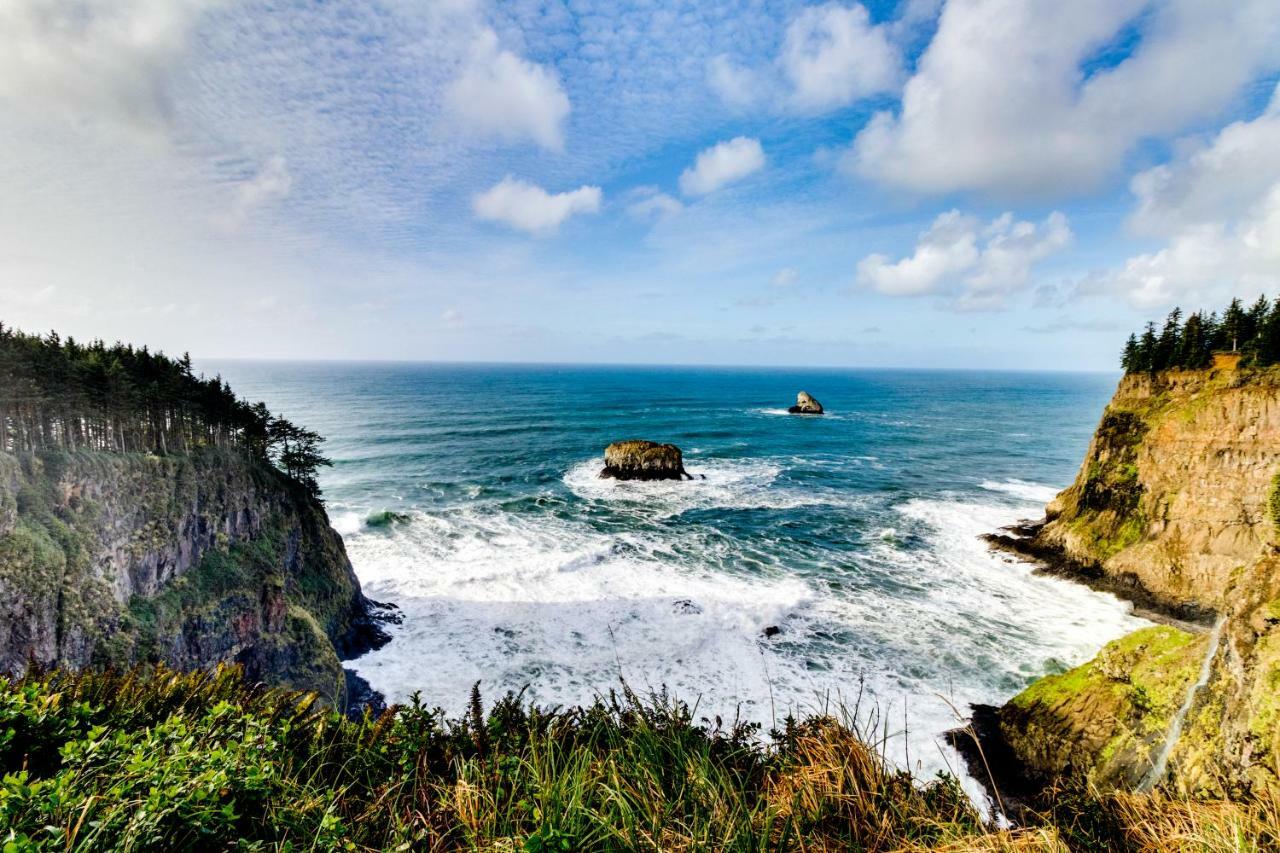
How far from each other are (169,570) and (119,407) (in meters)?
14.9

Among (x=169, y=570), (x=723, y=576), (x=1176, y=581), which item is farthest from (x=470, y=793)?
(x=1176, y=581)

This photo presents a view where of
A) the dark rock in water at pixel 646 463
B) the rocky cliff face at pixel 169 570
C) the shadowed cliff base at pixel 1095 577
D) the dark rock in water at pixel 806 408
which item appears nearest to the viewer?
the rocky cliff face at pixel 169 570

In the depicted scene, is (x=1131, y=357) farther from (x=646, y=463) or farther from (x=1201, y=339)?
(x=646, y=463)

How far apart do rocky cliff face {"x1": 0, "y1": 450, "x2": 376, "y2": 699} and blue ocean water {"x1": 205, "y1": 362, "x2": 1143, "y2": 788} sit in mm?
4212

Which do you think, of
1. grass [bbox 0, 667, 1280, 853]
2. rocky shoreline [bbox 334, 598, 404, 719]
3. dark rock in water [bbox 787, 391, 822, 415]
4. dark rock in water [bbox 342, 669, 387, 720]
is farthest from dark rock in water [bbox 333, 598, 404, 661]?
dark rock in water [bbox 787, 391, 822, 415]

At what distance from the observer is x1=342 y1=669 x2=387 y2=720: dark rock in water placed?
20.5m

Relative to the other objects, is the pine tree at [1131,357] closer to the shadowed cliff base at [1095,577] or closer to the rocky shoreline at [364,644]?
the shadowed cliff base at [1095,577]

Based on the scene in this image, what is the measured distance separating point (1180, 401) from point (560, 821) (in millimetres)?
48622

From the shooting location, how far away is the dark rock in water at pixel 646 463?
56656 mm

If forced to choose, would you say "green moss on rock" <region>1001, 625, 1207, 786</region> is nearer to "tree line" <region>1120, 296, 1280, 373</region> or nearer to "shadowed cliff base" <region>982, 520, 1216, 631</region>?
"shadowed cliff base" <region>982, 520, 1216, 631</region>

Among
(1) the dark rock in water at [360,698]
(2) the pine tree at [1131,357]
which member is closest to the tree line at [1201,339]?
(2) the pine tree at [1131,357]

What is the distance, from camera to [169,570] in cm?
2069

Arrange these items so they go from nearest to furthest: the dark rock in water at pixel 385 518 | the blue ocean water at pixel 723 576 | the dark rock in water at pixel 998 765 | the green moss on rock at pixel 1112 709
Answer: the green moss on rock at pixel 1112 709 → the dark rock in water at pixel 998 765 → the blue ocean water at pixel 723 576 → the dark rock in water at pixel 385 518

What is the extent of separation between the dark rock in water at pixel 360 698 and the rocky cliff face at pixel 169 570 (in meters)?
0.74
